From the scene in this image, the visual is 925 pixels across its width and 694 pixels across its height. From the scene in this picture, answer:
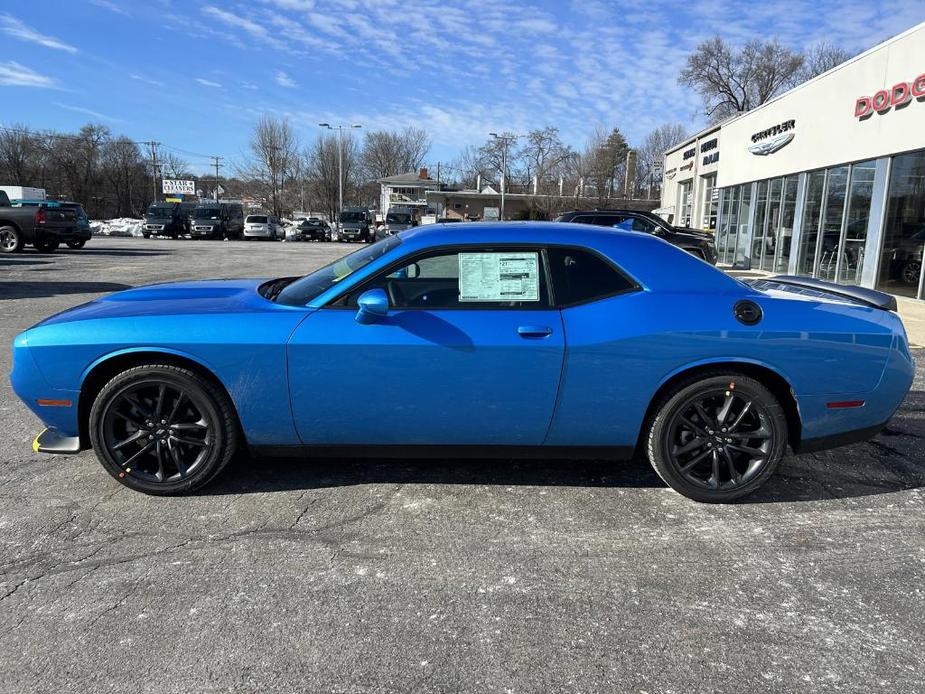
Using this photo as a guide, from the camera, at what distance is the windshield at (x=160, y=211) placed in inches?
1417

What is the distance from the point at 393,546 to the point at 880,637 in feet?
6.48

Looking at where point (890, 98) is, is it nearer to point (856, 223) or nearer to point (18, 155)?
point (856, 223)

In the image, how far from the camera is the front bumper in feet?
11.0

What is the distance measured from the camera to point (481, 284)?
3342 millimetres

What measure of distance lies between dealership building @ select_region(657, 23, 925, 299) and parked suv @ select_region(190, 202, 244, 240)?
27139mm

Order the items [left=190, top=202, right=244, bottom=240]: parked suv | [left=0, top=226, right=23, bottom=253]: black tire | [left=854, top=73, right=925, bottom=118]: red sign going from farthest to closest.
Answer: [left=190, top=202, right=244, bottom=240]: parked suv < [left=0, top=226, right=23, bottom=253]: black tire < [left=854, top=73, right=925, bottom=118]: red sign

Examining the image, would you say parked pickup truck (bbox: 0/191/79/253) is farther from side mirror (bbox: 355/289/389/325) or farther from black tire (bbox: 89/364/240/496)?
side mirror (bbox: 355/289/389/325)

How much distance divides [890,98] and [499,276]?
13.5 metres

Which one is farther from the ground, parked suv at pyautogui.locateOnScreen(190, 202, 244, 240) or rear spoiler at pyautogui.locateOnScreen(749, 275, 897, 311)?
parked suv at pyautogui.locateOnScreen(190, 202, 244, 240)

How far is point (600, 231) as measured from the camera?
11.8 ft

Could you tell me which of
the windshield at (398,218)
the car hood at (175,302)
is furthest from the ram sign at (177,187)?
the car hood at (175,302)

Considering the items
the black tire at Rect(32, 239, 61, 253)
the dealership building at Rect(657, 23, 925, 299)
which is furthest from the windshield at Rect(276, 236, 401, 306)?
the black tire at Rect(32, 239, 61, 253)

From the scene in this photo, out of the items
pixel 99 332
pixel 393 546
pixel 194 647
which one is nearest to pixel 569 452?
pixel 393 546

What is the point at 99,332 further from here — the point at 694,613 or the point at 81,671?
the point at 694,613
